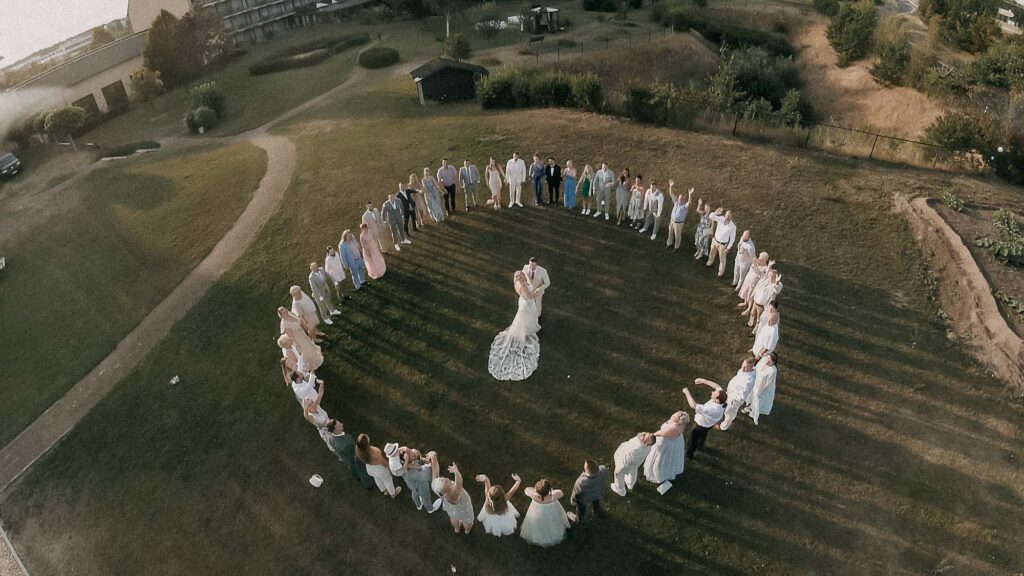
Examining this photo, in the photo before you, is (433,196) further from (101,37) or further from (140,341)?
(101,37)

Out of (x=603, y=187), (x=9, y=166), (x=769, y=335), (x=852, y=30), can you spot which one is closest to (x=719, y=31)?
(x=852, y=30)

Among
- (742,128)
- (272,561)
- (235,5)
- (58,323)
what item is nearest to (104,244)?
(58,323)

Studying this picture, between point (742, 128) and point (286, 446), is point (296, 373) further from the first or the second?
point (742, 128)

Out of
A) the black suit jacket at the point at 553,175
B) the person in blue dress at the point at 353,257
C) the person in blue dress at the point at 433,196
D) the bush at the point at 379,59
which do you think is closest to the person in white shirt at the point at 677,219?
the black suit jacket at the point at 553,175

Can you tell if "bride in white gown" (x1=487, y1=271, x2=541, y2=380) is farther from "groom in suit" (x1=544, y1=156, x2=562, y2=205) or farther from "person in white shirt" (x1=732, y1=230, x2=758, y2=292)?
"groom in suit" (x1=544, y1=156, x2=562, y2=205)

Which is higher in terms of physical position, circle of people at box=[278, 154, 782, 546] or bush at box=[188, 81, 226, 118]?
bush at box=[188, 81, 226, 118]

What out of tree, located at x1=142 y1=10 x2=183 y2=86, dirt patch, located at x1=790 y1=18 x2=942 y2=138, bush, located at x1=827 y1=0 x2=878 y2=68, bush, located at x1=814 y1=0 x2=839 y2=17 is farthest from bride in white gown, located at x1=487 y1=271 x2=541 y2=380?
bush, located at x1=814 y1=0 x2=839 y2=17
